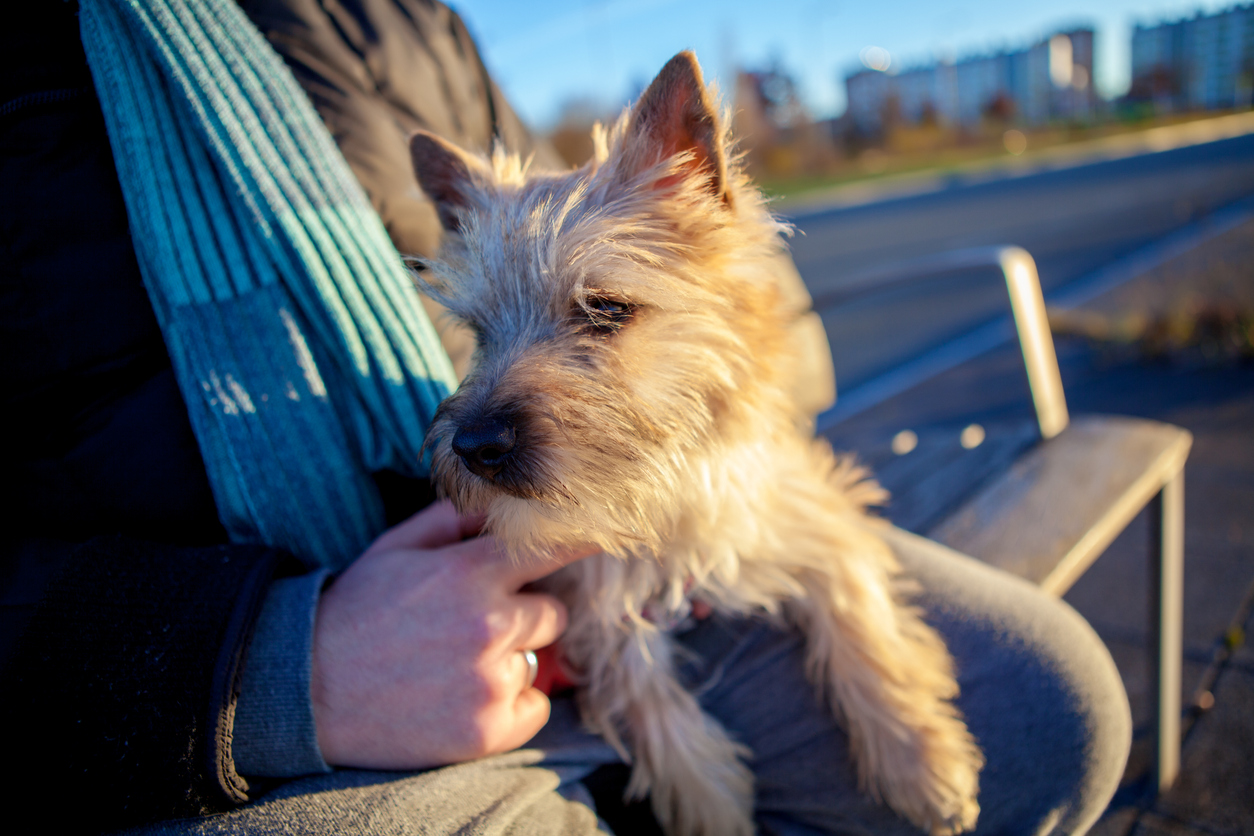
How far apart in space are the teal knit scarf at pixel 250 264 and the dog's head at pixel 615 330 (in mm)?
252

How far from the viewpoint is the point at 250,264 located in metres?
1.60

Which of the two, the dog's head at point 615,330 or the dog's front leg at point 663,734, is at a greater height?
the dog's head at point 615,330

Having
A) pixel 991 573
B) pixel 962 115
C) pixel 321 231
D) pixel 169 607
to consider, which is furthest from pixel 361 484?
pixel 962 115

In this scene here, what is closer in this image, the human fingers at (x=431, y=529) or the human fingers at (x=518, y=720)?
the human fingers at (x=518, y=720)

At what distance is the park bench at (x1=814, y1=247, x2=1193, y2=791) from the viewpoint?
224cm

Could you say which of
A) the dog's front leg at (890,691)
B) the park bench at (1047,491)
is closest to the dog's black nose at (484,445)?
the dog's front leg at (890,691)

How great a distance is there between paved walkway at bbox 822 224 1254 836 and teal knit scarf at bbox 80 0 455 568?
110 inches

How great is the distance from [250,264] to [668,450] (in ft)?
3.48

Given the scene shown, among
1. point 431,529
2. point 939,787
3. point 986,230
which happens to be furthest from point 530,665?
point 986,230

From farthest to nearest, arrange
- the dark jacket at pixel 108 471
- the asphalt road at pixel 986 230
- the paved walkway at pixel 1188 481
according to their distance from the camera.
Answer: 1. the asphalt road at pixel 986 230
2. the paved walkway at pixel 1188 481
3. the dark jacket at pixel 108 471

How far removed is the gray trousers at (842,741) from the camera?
4.45 feet

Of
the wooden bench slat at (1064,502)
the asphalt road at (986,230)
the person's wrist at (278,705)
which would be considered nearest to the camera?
the person's wrist at (278,705)

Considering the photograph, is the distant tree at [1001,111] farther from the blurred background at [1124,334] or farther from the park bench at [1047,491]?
A: the park bench at [1047,491]

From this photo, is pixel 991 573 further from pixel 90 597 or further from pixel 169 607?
pixel 90 597
